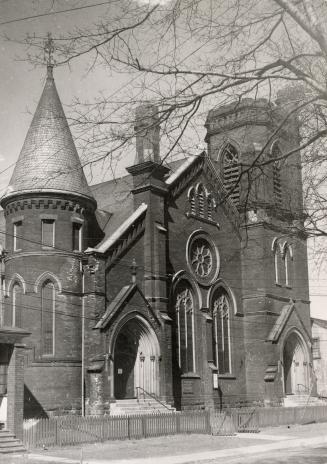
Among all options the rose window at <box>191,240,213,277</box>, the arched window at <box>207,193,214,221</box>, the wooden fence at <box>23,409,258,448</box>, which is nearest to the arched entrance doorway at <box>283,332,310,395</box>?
the rose window at <box>191,240,213,277</box>

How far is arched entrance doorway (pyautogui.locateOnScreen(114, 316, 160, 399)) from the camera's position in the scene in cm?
3198

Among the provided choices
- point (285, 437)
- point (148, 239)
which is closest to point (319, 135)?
point (285, 437)

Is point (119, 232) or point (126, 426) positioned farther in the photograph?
point (119, 232)

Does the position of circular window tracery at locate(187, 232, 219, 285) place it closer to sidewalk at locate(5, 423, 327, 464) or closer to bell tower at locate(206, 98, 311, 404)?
bell tower at locate(206, 98, 311, 404)

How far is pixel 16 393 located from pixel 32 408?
6.31 m

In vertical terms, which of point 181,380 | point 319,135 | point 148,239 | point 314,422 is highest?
point 148,239

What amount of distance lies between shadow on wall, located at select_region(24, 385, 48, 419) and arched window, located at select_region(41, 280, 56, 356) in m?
2.05

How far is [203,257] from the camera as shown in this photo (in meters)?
38.7

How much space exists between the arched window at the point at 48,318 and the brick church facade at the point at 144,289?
49 mm

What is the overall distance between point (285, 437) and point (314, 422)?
34.5 feet

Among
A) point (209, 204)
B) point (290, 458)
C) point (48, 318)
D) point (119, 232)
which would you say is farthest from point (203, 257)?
point (290, 458)

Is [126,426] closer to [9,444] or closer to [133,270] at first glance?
[9,444]

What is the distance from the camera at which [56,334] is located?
30.1 meters

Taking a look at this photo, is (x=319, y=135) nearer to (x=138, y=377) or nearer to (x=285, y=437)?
(x=285, y=437)
